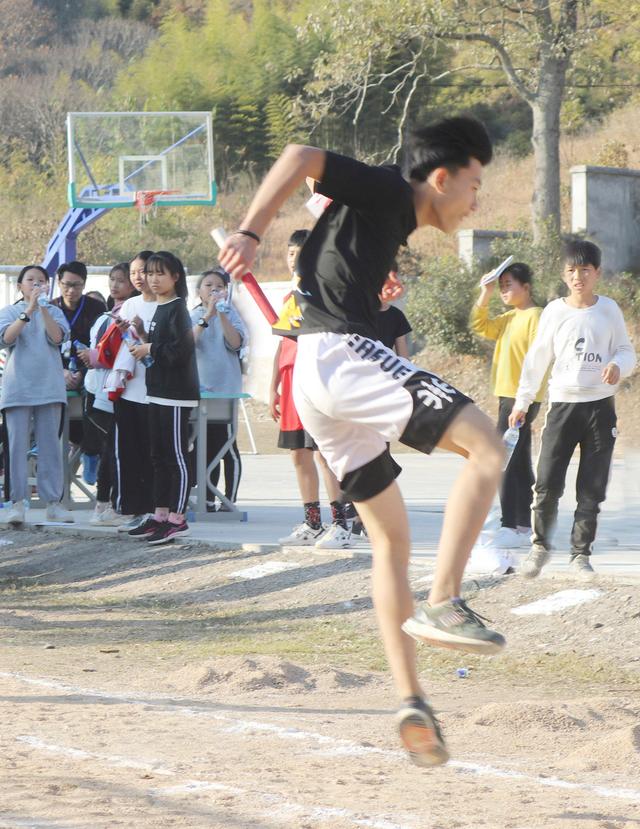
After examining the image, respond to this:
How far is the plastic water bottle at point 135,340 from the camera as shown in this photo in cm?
1070

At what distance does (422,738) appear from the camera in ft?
14.4

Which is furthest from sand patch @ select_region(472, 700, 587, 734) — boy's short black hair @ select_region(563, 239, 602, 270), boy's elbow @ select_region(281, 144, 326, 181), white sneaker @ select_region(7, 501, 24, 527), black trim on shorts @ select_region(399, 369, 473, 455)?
white sneaker @ select_region(7, 501, 24, 527)

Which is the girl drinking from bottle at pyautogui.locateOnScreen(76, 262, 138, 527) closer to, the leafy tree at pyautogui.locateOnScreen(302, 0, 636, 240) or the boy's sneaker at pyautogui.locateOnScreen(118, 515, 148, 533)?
the boy's sneaker at pyautogui.locateOnScreen(118, 515, 148, 533)

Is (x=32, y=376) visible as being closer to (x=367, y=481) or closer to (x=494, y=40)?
(x=367, y=481)

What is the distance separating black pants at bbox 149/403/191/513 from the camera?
10.5m

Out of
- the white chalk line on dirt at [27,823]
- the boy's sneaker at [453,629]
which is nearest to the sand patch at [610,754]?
the boy's sneaker at [453,629]

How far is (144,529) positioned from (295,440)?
1653mm

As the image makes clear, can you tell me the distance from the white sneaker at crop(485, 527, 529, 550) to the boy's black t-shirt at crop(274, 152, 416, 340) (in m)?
5.21

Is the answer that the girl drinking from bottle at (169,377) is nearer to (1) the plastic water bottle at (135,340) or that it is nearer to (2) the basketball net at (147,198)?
(1) the plastic water bottle at (135,340)

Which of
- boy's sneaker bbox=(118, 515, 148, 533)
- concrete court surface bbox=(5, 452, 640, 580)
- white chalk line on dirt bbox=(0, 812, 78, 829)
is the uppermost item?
A: white chalk line on dirt bbox=(0, 812, 78, 829)

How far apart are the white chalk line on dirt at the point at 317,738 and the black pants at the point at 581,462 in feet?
9.59

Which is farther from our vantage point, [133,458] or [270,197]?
[133,458]

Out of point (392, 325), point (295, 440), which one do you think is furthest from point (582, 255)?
point (295, 440)

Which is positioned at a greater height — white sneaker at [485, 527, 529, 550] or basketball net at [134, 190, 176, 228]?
basketball net at [134, 190, 176, 228]
